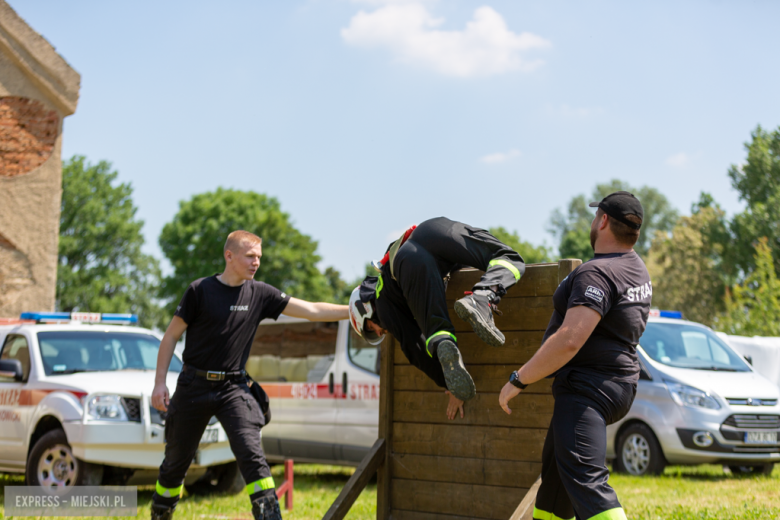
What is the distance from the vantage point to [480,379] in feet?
A: 15.5

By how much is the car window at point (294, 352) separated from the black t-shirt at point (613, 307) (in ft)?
20.4

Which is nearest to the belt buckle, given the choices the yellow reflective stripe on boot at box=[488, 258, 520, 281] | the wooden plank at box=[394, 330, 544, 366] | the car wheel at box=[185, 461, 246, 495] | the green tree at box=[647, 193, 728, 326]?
the wooden plank at box=[394, 330, 544, 366]

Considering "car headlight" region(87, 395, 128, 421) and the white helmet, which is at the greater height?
the white helmet

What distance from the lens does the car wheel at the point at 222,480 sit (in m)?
8.34

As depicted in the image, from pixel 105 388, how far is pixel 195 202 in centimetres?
3728

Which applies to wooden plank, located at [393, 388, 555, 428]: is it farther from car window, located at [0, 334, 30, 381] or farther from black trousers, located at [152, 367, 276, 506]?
car window, located at [0, 334, 30, 381]

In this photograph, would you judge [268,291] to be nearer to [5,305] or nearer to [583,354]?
[583,354]

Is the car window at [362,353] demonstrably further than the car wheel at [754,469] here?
No

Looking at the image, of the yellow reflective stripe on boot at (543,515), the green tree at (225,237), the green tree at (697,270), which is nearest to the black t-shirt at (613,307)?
the yellow reflective stripe on boot at (543,515)

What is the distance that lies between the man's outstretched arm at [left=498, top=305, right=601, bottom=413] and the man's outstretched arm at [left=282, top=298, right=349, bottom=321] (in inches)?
84.8

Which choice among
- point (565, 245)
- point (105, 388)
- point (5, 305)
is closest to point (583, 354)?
point (105, 388)

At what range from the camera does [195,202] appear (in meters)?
43.4

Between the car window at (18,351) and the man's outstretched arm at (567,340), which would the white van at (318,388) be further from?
the man's outstretched arm at (567,340)

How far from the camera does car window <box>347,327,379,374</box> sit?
355 inches
